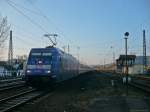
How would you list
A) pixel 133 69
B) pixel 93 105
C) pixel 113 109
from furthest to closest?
pixel 133 69 < pixel 93 105 < pixel 113 109

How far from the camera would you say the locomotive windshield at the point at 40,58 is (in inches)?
1183

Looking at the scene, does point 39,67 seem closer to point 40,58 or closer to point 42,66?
point 42,66

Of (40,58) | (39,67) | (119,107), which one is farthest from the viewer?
(40,58)

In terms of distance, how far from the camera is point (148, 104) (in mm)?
17406

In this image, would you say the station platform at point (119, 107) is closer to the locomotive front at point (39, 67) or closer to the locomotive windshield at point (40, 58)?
the locomotive front at point (39, 67)

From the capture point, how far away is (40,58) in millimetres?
30203

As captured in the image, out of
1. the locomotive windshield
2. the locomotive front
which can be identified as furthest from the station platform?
the locomotive windshield

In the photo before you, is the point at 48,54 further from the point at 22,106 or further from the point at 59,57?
the point at 22,106

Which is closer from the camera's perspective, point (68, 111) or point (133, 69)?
point (68, 111)

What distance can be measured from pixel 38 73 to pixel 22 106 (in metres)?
11.2

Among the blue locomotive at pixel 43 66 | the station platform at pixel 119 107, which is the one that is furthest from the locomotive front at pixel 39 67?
the station platform at pixel 119 107

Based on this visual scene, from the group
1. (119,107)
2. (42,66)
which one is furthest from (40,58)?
(119,107)

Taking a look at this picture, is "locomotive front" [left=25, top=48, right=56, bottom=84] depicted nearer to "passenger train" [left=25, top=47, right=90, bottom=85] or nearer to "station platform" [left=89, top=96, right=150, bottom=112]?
"passenger train" [left=25, top=47, right=90, bottom=85]

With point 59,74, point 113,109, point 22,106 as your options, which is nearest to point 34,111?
point 22,106
